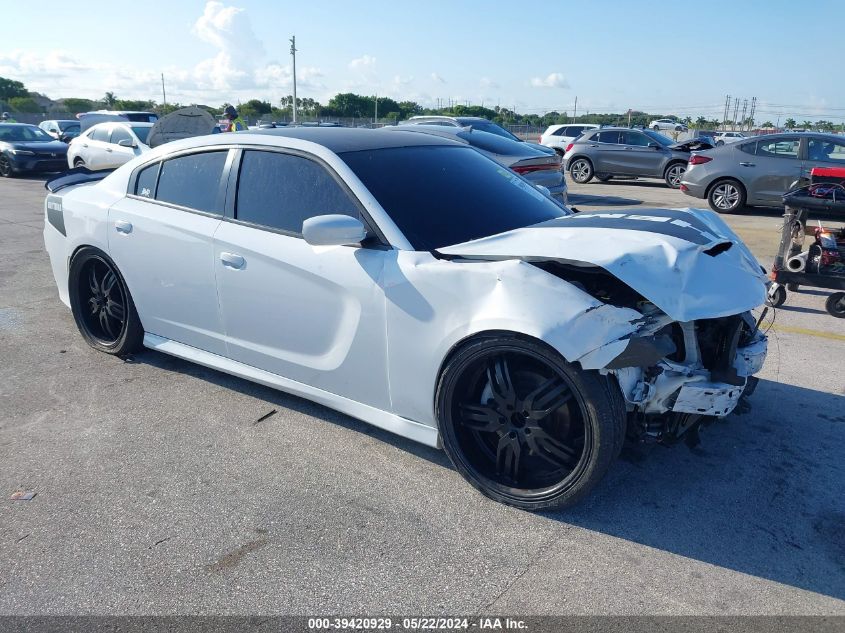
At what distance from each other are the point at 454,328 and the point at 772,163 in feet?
36.2

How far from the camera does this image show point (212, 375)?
15.0 ft

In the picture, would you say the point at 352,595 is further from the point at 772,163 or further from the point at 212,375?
the point at 772,163

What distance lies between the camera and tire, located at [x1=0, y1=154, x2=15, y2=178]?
1850cm

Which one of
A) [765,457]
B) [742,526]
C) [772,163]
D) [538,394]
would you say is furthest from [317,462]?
[772,163]

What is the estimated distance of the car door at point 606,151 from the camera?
17.8 metres

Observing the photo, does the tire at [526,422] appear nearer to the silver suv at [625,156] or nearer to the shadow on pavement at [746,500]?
the shadow on pavement at [746,500]

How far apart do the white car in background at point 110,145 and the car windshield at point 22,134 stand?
3.46 m

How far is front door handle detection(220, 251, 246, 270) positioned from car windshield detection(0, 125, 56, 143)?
18822 millimetres

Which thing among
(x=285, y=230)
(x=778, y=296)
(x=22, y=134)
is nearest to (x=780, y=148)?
(x=778, y=296)

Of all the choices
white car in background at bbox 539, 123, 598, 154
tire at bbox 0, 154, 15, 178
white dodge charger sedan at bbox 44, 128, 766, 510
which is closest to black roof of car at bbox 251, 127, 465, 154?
white dodge charger sedan at bbox 44, 128, 766, 510

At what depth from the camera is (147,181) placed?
4.49 metres

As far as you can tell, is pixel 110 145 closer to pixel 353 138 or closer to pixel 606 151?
pixel 606 151

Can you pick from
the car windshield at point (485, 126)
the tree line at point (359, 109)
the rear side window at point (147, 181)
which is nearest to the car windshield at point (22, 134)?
the car windshield at point (485, 126)

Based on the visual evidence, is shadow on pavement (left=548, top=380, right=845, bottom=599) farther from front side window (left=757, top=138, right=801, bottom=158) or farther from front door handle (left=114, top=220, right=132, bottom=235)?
front side window (left=757, top=138, right=801, bottom=158)
